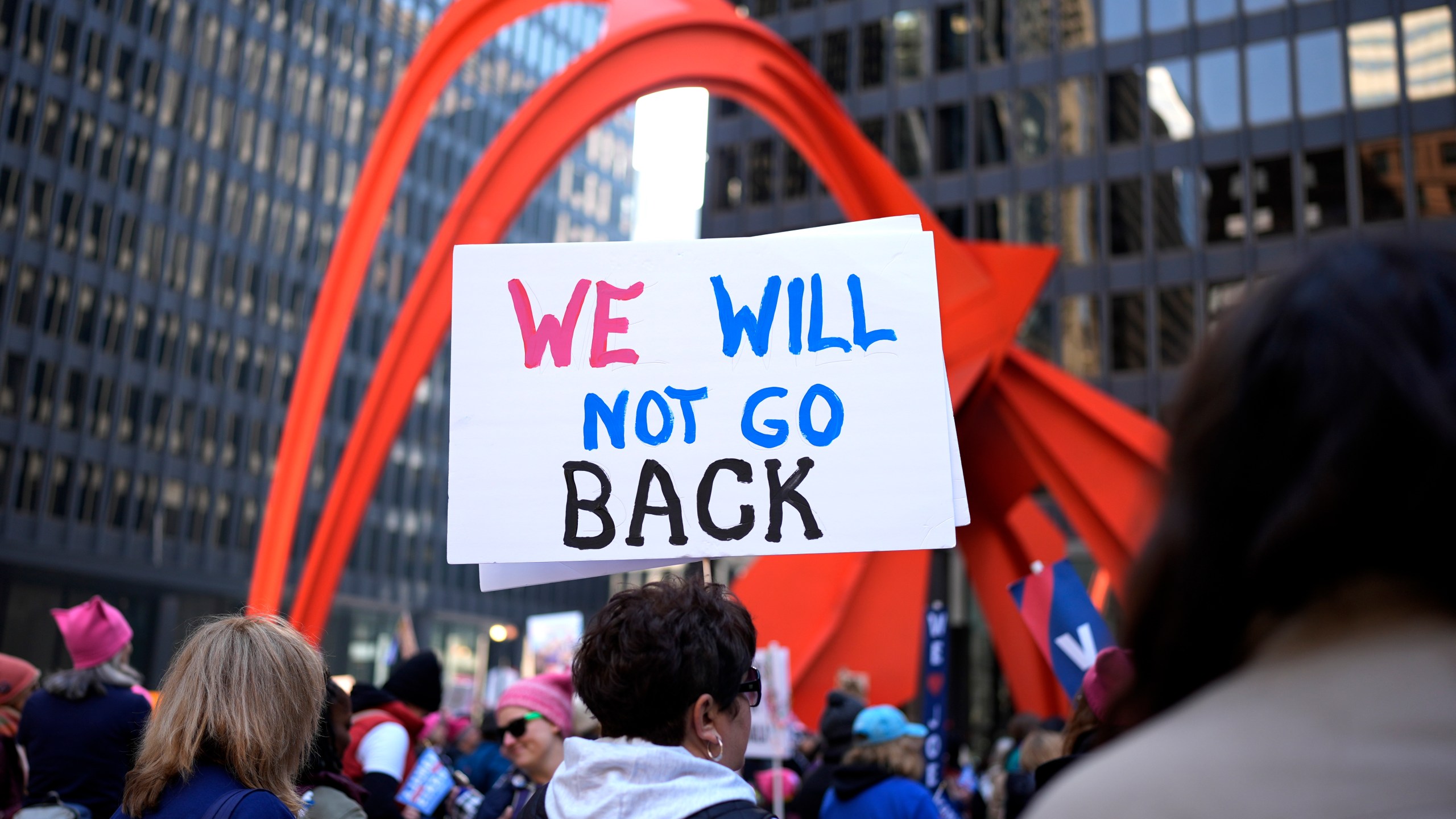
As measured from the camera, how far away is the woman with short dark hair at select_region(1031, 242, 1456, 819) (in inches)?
37.9

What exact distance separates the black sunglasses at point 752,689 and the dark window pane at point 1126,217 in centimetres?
3444

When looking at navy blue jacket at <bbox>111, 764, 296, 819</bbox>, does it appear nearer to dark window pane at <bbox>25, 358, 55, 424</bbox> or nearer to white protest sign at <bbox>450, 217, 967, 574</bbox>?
white protest sign at <bbox>450, 217, 967, 574</bbox>

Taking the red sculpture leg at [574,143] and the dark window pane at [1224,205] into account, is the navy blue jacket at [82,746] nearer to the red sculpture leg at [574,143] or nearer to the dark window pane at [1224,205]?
the red sculpture leg at [574,143]

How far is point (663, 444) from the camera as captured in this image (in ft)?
12.6

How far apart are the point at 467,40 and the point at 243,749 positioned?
14.4 meters

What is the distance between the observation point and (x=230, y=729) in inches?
118

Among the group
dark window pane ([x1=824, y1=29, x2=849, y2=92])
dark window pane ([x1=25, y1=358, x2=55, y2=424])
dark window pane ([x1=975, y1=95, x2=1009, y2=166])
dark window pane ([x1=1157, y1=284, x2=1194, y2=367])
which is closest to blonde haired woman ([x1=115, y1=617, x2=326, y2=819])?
dark window pane ([x1=1157, y1=284, x2=1194, y2=367])

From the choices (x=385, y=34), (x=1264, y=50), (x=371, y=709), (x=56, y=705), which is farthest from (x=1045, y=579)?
(x=385, y=34)

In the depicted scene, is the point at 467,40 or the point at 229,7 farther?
the point at 229,7

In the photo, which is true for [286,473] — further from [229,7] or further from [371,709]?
[229,7]

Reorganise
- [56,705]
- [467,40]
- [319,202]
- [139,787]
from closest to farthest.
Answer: [139,787] < [56,705] < [467,40] < [319,202]

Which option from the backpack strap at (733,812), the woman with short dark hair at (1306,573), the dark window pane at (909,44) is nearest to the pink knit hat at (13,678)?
the backpack strap at (733,812)

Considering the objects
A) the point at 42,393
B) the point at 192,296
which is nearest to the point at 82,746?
the point at 42,393

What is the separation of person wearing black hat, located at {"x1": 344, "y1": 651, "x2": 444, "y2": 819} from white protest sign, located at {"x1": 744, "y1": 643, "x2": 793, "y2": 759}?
165 inches
